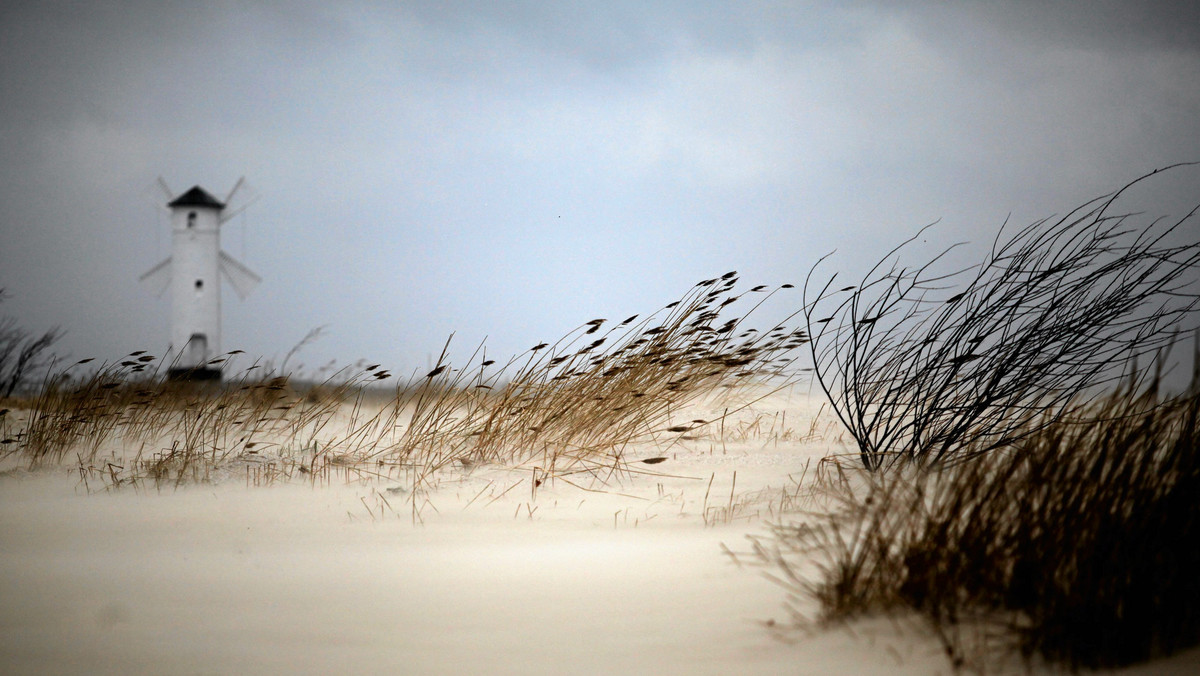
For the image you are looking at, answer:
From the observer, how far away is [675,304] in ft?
15.5

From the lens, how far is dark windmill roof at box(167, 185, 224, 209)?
530 inches

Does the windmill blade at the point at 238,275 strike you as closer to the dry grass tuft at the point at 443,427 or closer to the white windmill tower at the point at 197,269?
the white windmill tower at the point at 197,269

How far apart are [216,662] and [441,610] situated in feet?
1.80

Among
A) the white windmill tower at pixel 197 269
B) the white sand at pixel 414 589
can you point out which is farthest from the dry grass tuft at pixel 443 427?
the white windmill tower at pixel 197 269

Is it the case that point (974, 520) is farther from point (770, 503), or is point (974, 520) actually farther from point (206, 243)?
point (206, 243)

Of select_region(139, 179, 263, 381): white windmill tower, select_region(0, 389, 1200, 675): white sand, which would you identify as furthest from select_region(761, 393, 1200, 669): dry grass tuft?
select_region(139, 179, 263, 381): white windmill tower

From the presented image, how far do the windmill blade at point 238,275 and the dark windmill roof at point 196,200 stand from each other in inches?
38.7

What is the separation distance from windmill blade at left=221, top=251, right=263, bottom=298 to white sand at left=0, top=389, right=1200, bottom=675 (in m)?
11.4

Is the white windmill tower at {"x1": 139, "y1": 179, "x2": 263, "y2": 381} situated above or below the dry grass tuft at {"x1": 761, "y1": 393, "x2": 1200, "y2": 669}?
above

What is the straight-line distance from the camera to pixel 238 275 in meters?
14.6

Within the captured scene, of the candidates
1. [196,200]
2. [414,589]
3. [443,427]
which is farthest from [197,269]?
[414,589]

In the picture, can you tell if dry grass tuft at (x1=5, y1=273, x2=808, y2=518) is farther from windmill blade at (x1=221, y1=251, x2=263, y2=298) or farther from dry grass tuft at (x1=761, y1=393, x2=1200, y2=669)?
windmill blade at (x1=221, y1=251, x2=263, y2=298)

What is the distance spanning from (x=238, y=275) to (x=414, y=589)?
1398cm

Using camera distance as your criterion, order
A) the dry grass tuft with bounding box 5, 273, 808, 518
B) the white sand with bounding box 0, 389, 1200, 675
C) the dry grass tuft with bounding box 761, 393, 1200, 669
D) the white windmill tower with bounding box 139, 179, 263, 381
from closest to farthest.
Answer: the dry grass tuft with bounding box 761, 393, 1200, 669 → the white sand with bounding box 0, 389, 1200, 675 → the dry grass tuft with bounding box 5, 273, 808, 518 → the white windmill tower with bounding box 139, 179, 263, 381
